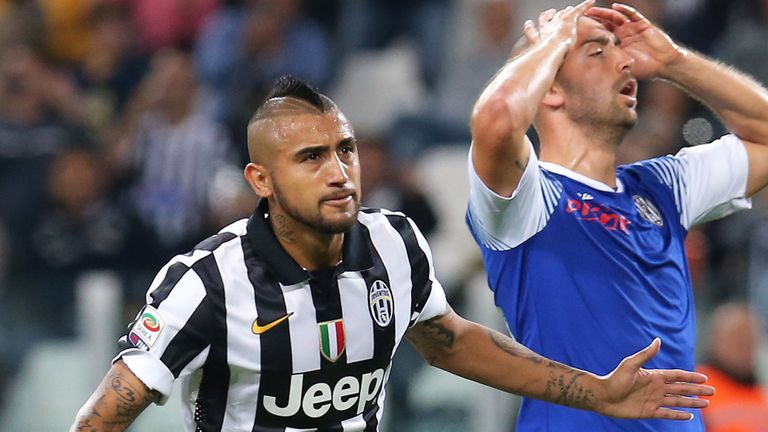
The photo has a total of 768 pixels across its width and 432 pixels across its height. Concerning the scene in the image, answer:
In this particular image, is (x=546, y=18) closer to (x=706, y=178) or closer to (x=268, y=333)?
(x=706, y=178)

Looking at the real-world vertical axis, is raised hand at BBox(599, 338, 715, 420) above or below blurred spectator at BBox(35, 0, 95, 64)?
below

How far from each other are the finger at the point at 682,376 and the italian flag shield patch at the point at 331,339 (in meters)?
0.94

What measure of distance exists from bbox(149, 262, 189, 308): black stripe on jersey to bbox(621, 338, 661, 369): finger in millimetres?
1291

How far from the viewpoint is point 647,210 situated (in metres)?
4.40

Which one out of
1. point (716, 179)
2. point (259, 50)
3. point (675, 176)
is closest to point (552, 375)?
point (675, 176)

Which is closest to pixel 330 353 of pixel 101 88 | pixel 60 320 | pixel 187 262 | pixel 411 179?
pixel 187 262

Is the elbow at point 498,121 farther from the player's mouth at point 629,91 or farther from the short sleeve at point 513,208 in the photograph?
the player's mouth at point 629,91

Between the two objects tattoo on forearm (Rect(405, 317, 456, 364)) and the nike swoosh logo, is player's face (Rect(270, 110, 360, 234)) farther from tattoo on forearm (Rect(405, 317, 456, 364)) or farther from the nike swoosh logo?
tattoo on forearm (Rect(405, 317, 456, 364))

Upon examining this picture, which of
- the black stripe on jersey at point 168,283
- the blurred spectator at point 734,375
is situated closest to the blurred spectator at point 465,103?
the blurred spectator at point 734,375

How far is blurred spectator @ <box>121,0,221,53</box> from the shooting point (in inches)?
398

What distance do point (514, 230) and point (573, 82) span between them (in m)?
0.56

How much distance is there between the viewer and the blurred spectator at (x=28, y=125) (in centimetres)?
835

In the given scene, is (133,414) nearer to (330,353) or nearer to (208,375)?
(208,375)

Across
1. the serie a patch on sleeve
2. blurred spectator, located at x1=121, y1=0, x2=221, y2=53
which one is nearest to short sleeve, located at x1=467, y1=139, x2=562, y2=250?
the serie a patch on sleeve
